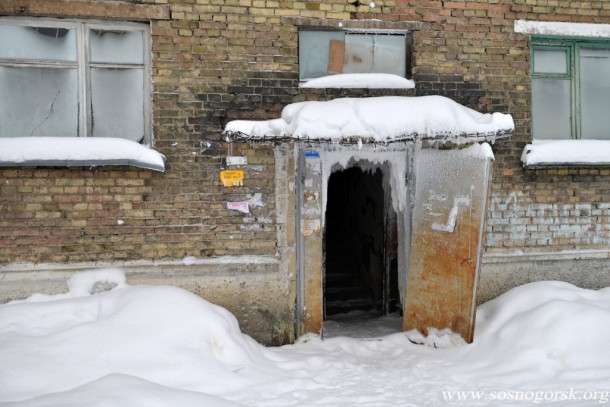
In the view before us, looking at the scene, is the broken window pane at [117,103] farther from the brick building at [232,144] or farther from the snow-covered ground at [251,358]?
the snow-covered ground at [251,358]

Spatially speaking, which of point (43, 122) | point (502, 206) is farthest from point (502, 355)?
point (43, 122)

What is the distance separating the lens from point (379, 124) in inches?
184

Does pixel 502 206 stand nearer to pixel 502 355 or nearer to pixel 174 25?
pixel 502 355

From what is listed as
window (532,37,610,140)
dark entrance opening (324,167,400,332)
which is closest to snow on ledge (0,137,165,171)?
dark entrance opening (324,167,400,332)

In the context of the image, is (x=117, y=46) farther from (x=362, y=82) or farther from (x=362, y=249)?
(x=362, y=249)

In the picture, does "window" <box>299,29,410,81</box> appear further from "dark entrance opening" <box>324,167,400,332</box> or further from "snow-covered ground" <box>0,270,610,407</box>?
"snow-covered ground" <box>0,270,610,407</box>

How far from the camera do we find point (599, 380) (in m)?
4.00

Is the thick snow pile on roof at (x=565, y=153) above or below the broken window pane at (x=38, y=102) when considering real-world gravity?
below

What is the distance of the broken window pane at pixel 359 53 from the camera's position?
553 cm

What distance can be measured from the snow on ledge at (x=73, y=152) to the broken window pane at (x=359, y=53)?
7.67 ft

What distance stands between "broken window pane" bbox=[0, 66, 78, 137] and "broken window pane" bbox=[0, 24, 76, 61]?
138mm

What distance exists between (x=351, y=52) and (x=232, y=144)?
5.55ft

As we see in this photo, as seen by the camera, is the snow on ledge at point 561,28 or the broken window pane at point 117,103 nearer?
the broken window pane at point 117,103

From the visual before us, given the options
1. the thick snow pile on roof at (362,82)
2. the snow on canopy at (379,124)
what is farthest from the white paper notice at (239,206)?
the thick snow pile on roof at (362,82)
